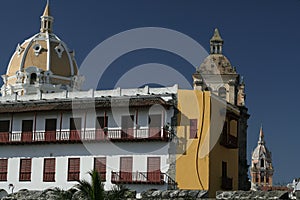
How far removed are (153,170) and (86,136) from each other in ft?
18.9

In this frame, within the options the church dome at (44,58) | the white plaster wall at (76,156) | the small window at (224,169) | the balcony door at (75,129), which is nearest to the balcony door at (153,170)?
the white plaster wall at (76,156)

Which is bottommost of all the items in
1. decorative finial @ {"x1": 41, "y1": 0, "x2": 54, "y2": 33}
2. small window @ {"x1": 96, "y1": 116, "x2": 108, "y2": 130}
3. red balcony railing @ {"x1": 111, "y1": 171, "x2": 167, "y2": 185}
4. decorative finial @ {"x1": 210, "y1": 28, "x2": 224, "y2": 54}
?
red balcony railing @ {"x1": 111, "y1": 171, "x2": 167, "y2": 185}

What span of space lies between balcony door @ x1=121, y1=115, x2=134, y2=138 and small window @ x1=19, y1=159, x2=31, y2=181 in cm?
827

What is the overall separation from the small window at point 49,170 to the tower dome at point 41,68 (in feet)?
81.6

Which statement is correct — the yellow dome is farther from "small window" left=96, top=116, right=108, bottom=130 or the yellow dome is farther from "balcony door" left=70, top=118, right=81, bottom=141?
"small window" left=96, top=116, right=108, bottom=130

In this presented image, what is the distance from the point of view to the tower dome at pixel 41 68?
7250 centimetres

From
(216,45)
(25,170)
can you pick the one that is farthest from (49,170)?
(216,45)

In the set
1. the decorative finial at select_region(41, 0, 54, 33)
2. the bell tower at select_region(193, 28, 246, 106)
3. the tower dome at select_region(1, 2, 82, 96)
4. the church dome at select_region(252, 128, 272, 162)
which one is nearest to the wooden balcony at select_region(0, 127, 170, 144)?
the bell tower at select_region(193, 28, 246, 106)

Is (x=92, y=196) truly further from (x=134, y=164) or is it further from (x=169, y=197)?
(x=134, y=164)

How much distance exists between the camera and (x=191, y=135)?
44.1 m

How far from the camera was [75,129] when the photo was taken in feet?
154

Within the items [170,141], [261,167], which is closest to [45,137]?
[170,141]

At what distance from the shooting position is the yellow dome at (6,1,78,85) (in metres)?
74.7

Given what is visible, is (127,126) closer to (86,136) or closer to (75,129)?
(86,136)
